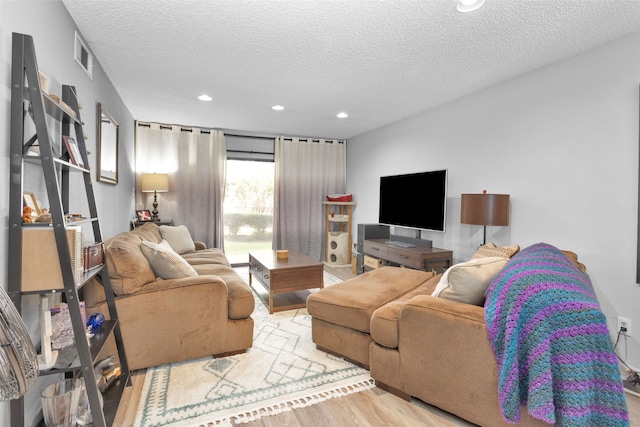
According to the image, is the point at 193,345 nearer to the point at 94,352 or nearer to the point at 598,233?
the point at 94,352

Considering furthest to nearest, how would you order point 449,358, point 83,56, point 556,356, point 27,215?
1. point 83,56
2. point 449,358
3. point 27,215
4. point 556,356

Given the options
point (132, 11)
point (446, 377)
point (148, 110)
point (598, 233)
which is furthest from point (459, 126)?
point (148, 110)

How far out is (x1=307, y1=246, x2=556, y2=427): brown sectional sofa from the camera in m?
1.61

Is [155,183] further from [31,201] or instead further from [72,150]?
[31,201]

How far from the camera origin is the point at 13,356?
857mm

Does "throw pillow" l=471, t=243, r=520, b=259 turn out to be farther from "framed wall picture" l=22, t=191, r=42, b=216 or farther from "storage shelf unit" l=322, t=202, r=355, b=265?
"storage shelf unit" l=322, t=202, r=355, b=265

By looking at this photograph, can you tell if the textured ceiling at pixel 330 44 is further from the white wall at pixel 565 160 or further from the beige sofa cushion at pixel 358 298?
the beige sofa cushion at pixel 358 298

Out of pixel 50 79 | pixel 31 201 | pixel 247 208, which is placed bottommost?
pixel 247 208

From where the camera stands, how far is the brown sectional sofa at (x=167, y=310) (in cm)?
210

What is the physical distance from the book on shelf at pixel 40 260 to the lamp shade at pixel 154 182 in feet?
11.4

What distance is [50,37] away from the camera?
1780 millimetres

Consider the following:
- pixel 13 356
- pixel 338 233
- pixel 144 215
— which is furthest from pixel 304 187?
pixel 13 356

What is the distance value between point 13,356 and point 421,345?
5.63 ft

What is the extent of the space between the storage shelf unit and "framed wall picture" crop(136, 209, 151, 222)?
2868mm
